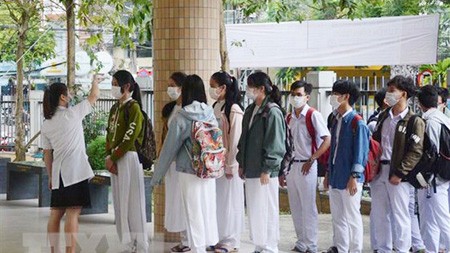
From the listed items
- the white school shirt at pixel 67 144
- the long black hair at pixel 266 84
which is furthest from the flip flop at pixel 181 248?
the long black hair at pixel 266 84

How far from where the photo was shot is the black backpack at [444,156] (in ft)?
27.6

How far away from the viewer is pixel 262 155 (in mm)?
8258

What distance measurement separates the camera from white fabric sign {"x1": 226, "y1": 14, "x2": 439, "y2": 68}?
13.7 metres

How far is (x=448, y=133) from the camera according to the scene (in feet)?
27.8

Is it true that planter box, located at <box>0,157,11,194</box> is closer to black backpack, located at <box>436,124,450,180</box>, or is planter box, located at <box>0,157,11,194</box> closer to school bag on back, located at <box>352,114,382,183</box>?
school bag on back, located at <box>352,114,382,183</box>

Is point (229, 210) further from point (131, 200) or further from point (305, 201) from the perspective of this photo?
point (131, 200)

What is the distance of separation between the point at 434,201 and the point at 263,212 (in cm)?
163

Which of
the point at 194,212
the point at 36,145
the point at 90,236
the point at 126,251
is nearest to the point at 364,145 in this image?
the point at 194,212

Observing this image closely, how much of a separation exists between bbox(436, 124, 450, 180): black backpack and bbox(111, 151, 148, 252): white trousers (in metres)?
2.80

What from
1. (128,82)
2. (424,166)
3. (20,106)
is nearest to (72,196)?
(128,82)

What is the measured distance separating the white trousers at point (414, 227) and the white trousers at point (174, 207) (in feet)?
7.56

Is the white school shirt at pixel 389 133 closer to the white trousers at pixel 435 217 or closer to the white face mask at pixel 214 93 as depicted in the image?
the white trousers at pixel 435 217

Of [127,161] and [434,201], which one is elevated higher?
[127,161]

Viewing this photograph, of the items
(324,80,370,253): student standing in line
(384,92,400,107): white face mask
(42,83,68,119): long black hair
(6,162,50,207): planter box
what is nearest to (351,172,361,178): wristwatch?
(324,80,370,253): student standing in line
